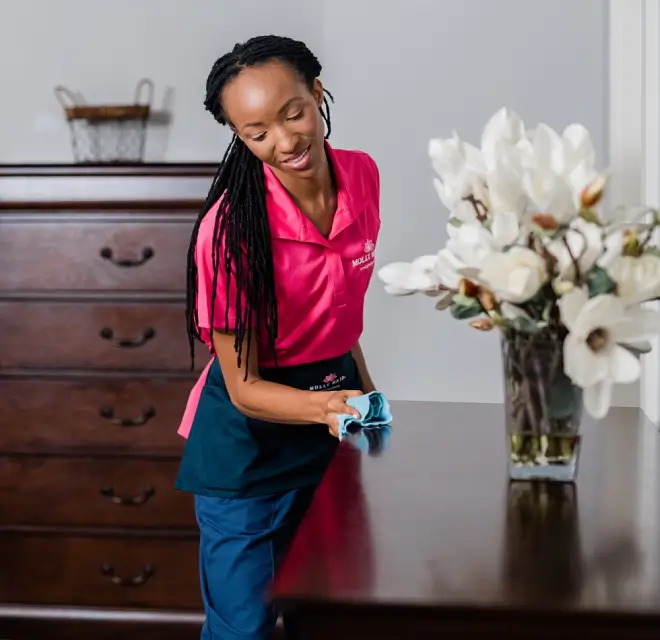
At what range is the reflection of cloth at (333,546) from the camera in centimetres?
89

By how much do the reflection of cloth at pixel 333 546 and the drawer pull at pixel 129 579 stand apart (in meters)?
1.55

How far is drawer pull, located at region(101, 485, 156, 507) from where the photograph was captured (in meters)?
2.63

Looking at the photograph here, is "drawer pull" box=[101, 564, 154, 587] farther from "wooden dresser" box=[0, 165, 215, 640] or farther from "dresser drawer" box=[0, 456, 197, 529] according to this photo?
"dresser drawer" box=[0, 456, 197, 529]

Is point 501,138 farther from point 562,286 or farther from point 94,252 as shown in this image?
point 94,252

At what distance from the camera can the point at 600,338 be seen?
105 centimetres

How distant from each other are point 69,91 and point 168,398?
3.44 ft

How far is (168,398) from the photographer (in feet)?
8.55

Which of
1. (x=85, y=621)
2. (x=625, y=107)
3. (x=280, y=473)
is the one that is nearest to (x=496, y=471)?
(x=280, y=473)

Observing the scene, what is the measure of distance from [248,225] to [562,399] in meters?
0.65

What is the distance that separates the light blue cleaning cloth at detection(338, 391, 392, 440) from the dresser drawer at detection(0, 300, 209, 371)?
1148 millimetres

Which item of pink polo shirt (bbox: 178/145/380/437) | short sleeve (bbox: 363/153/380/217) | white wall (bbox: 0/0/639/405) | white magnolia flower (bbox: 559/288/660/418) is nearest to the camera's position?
white magnolia flower (bbox: 559/288/660/418)

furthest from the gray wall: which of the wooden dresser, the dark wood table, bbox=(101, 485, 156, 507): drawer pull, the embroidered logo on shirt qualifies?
the dark wood table

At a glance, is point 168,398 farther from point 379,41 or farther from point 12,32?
point 12,32

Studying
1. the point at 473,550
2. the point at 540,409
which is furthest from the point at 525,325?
the point at 473,550
